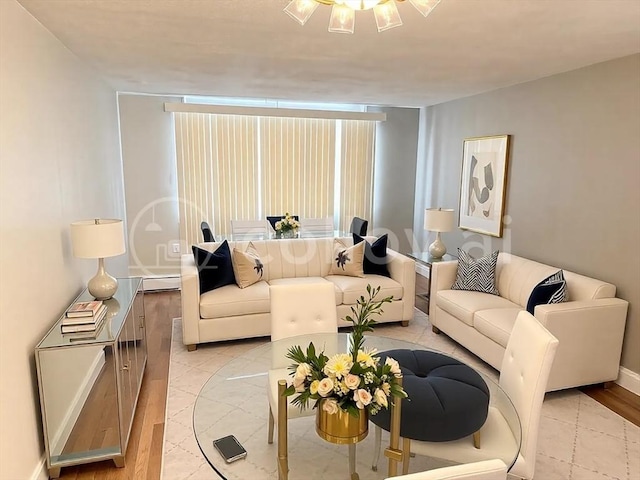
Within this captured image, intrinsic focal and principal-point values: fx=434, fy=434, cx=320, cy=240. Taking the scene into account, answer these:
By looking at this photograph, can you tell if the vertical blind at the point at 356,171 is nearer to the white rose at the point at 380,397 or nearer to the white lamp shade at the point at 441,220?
the white lamp shade at the point at 441,220

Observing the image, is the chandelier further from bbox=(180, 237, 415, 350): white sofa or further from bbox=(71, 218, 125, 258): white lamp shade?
bbox=(180, 237, 415, 350): white sofa

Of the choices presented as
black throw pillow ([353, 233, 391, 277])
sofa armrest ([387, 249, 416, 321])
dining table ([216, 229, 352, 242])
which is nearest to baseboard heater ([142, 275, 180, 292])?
dining table ([216, 229, 352, 242])

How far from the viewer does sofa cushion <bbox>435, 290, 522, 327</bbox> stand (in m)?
3.82

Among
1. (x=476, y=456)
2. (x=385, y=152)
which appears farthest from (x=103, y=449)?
(x=385, y=152)

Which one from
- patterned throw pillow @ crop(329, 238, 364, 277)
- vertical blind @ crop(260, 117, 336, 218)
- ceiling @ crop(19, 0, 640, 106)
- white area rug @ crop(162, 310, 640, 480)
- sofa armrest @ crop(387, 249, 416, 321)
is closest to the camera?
ceiling @ crop(19, 0, 640, 106)

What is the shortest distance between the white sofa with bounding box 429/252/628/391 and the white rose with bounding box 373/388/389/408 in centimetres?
204

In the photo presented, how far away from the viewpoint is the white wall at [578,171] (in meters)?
3.32

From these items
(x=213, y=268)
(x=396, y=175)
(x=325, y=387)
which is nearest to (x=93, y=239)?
(x=213, y=268)

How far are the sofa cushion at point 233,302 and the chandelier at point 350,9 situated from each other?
8.40 ft

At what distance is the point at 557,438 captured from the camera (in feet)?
9.04

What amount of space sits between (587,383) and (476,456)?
2.07m

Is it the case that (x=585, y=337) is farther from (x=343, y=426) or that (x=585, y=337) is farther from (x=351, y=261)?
(x=343, y=426)

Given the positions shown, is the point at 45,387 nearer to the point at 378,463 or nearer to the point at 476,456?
the point at 378,463

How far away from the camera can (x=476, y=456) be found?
177cm
